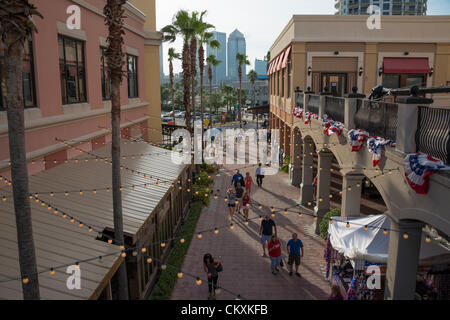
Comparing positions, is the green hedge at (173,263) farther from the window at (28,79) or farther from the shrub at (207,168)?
the shrub at (207,168)

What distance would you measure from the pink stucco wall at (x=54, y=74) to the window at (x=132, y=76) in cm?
477

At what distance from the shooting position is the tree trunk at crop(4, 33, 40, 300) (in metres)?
5.09

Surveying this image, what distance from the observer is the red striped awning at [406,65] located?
77.6 ft

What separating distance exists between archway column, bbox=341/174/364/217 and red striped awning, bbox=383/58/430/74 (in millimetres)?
14647

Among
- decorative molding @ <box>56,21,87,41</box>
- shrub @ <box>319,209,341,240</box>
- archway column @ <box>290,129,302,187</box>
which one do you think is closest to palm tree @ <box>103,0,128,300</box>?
decorative molding @ <box>56,21,87,41</box>

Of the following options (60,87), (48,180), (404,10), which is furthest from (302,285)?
(404,10)

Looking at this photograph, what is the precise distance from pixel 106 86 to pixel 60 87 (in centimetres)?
476

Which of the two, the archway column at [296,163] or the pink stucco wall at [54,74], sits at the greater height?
the pink stucco wall at [54,74]

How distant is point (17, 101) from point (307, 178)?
1754cm

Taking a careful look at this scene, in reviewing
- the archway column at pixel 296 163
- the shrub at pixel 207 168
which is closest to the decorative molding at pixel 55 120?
the archway column at pixel 296 163

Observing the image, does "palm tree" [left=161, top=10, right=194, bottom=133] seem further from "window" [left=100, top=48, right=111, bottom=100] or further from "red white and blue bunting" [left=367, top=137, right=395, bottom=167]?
"red white and blue bunting" [left=367, top=137, right=395, bottom=167]

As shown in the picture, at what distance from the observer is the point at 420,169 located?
6.79 meters
